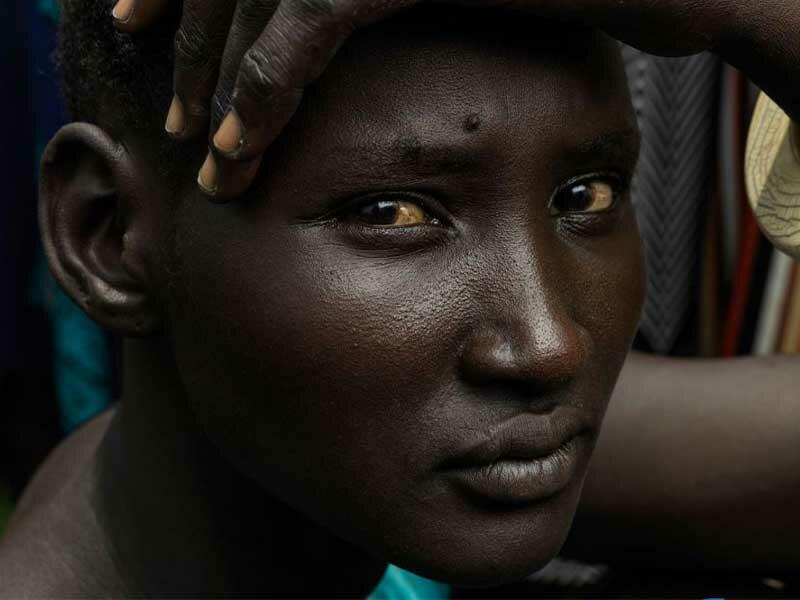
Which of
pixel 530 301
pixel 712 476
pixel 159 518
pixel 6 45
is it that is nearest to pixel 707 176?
pixel 712 476

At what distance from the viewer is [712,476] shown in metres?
2.06

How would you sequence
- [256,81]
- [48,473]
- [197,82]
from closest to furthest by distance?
[256,81]
[197,82]
[48,473]

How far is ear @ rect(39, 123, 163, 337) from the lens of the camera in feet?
5.15


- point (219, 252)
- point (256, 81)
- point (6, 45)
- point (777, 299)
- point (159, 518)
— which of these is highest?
point (6, 45)

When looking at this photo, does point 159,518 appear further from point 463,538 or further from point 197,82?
point 197,82

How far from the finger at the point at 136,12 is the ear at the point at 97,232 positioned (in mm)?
202

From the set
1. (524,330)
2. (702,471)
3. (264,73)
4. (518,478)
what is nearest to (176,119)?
(264,73)

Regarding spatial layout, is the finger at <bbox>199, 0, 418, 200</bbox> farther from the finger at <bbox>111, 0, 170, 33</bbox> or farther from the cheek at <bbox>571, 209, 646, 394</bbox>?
the cheek at <bbox>571, 209, 646, 394</bbox>

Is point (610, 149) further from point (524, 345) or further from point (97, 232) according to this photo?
point (97, 232)

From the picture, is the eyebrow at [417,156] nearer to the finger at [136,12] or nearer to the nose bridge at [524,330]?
the nose bridge at [524,330]

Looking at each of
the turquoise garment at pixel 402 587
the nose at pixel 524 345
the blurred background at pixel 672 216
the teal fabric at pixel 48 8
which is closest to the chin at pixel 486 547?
the nose at pixel 524 345

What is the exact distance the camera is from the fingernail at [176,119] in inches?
54.4

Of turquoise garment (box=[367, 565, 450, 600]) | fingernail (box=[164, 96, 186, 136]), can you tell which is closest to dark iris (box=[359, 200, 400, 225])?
fingernail (box=[164, 96, 186, 136])

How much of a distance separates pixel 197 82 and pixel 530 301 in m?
0.44
